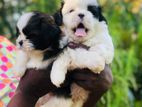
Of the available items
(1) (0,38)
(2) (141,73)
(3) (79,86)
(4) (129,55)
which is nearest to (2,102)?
(1) (0,38)

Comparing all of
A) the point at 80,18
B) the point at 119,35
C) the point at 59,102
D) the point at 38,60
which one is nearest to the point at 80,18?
the point at 80,18

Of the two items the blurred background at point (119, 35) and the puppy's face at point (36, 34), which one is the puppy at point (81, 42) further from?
the blurred background at point (119, 35)

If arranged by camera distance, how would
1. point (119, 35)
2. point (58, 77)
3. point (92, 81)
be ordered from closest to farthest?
point (58, 77) < point (92, 81) < point (119, 35)

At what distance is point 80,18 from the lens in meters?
2.31

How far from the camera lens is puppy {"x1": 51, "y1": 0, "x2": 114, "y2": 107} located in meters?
2.31

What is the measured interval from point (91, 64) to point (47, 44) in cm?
19

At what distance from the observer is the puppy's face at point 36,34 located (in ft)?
7.59

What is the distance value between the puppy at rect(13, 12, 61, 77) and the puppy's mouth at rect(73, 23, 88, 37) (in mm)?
69

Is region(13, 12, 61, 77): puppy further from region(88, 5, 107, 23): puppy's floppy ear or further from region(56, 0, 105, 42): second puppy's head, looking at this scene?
region(88, 5, 107, 23): puppy's floppy ear

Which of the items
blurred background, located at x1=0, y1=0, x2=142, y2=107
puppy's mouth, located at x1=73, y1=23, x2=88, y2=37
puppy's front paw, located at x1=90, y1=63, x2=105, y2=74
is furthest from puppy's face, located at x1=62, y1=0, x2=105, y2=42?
blurred background, located at x1=0, y1=0, x2=142, y2=107

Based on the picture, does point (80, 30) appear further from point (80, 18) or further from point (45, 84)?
point (45, 84)

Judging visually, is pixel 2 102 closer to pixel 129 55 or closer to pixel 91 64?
pixel 91 64

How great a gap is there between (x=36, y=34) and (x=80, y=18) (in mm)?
186

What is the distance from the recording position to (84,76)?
7.86ft
